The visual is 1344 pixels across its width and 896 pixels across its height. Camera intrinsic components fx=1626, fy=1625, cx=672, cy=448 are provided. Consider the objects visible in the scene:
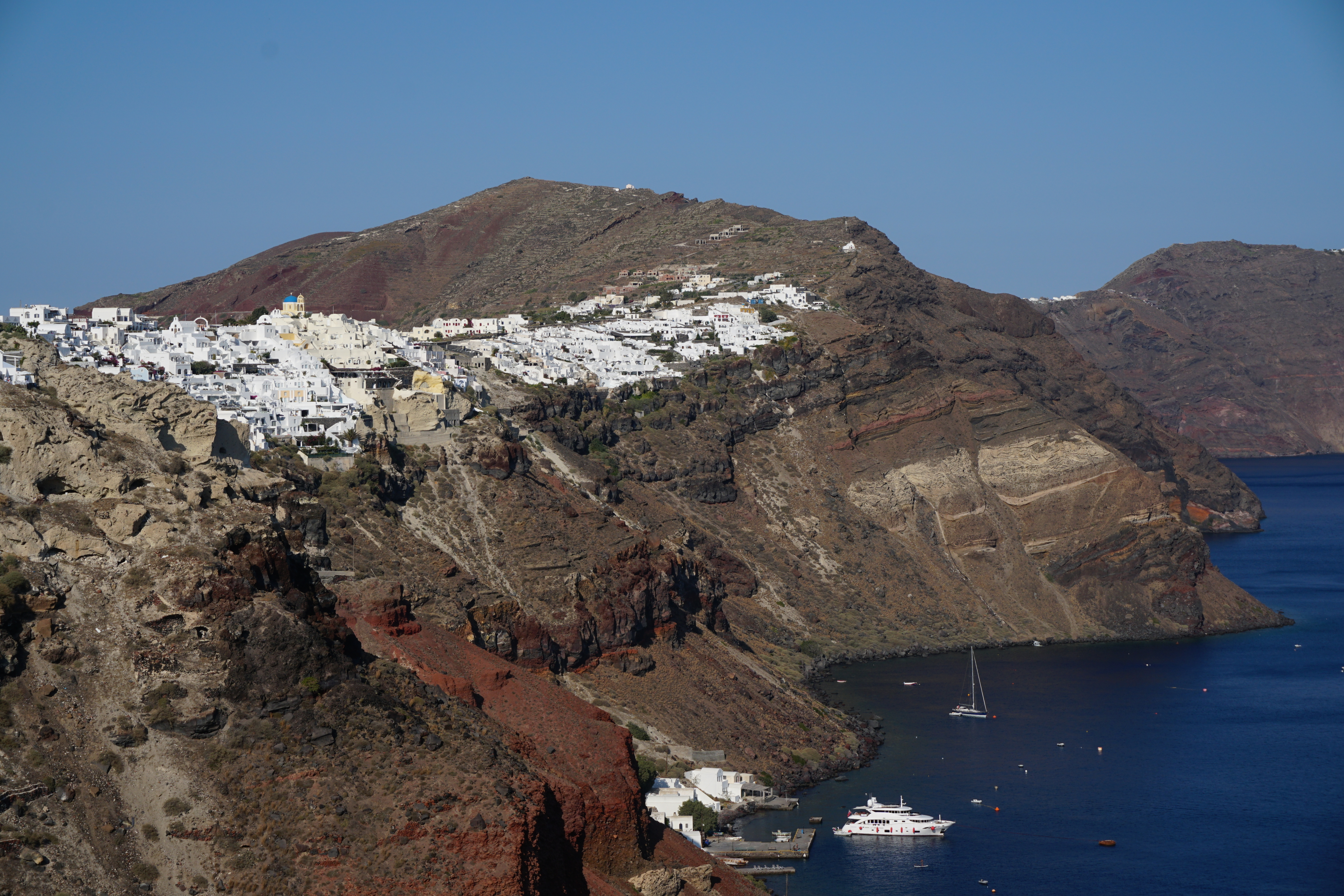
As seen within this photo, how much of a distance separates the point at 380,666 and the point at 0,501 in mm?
8189

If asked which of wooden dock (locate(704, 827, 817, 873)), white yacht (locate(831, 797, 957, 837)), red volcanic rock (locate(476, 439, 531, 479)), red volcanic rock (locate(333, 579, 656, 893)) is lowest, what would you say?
white yacht (locate(831, 797, 957, 837))

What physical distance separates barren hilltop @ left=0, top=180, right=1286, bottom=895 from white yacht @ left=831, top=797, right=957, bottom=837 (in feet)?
20.7

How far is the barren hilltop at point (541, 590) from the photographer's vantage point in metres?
29.0

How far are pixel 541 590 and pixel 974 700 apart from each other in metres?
32.3

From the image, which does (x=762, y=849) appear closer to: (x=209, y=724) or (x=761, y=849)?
(x=761, y=849)

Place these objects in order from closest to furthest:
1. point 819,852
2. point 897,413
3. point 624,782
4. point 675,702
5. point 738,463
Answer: point 624,782 → point 819,852 → point 675,702 → point 738,463 → point 897,413

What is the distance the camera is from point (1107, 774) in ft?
289

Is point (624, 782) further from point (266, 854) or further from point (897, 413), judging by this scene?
point (897, 413)

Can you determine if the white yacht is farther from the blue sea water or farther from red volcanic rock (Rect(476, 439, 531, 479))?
red volcanic rock (Rect(476, 439, 531, 479))

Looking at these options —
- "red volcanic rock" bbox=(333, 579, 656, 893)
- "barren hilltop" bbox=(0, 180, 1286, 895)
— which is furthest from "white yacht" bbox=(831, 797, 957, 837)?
"red volcanic rock" bbox=(333, 579, 656, 893)

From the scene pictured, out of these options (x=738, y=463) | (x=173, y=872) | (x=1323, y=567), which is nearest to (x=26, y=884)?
(x=173, y=872)

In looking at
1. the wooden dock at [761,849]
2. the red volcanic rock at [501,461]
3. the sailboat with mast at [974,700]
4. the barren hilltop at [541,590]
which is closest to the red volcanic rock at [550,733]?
the barren hilltop at [541,590]

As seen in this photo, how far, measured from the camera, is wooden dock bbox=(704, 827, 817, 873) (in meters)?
67.9

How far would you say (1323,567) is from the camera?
6909 inches
